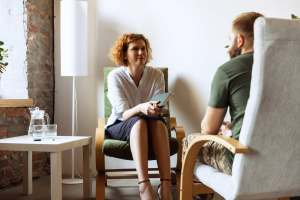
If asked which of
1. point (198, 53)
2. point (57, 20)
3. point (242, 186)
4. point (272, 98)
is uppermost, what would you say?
point (57, 20)

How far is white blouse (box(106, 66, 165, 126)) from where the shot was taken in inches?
110

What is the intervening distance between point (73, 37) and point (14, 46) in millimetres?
470

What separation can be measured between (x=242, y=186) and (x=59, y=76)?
241 centimetres

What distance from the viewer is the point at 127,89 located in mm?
2883

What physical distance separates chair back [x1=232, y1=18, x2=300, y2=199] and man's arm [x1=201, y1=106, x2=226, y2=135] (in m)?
0.21

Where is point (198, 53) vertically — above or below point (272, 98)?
above

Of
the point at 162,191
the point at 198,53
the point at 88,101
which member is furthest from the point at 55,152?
the point at 198,53

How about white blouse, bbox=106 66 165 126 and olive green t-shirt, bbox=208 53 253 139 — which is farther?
white blouse, bbox=106 66 165 126

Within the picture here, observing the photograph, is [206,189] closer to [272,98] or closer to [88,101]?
[272,98]

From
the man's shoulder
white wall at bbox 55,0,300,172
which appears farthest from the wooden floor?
the man's shoulder

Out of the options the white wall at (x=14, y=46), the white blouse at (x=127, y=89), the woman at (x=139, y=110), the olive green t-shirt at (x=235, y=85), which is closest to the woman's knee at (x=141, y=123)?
the woman at (x=139, y=110)

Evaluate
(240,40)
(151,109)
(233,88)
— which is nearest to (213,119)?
(233,88)

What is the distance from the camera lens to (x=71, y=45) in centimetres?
329

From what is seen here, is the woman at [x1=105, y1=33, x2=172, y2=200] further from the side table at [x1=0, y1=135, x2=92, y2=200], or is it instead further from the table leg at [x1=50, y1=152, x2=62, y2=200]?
the table leg at [x1=50, y1=152, x2=62, y2=200]
